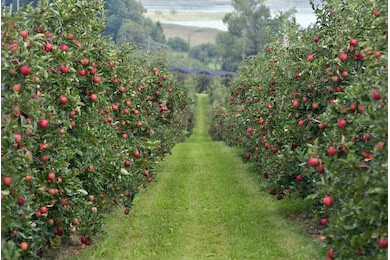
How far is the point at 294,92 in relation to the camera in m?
8.71

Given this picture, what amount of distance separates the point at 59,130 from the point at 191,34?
7753 centimetres

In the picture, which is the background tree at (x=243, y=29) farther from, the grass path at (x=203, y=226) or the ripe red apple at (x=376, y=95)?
the ripe red apple at (x=376, y=95)

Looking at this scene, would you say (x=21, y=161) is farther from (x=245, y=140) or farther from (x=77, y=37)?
(x=245, y=140)

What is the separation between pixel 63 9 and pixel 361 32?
339cm

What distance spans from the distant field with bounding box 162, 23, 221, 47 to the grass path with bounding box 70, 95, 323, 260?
222 feet

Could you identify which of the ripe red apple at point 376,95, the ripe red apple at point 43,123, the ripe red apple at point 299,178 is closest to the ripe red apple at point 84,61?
the ripe red apple at point 43,123

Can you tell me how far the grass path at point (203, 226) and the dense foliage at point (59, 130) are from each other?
1.70 feet

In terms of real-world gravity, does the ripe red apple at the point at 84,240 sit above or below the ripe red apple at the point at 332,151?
below

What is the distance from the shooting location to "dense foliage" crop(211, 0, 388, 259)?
5.21m

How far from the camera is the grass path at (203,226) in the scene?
8047 millimetres

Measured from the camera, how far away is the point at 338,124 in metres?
5.93

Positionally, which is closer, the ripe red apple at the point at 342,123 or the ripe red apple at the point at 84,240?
the ripe red apple at the point at 342,123

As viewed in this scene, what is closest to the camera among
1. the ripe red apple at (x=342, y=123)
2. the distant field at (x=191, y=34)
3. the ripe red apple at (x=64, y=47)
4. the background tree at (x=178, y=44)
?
the ripe red apple at (x=342, y=123)

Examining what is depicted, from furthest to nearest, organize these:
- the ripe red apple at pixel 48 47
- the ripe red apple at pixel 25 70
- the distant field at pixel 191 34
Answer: the distant field at pixel 191 34, the ripe red apple at pixel 48 47, the ripe red apple at pixel 25 70
